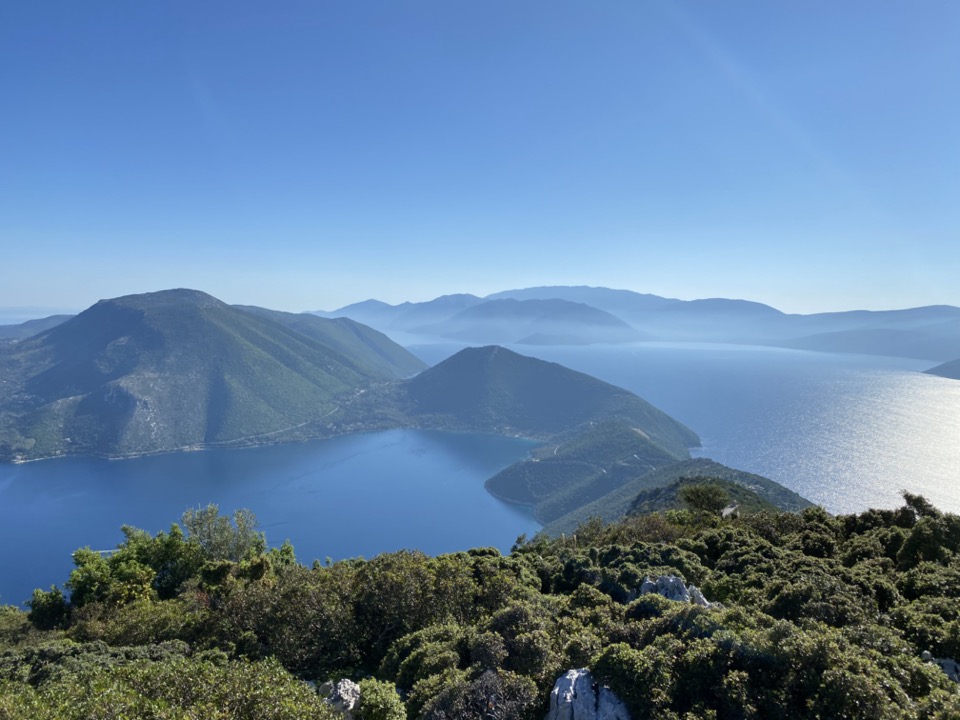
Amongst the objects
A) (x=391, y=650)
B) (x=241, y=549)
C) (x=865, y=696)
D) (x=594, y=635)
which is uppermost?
(x=865, y=696)

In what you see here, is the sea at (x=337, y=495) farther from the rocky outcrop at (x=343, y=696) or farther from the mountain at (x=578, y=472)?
the rocky outcrop at (x=343, y=696)

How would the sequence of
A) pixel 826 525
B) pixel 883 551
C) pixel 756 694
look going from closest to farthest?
1. pixel 756 694
2. pixel 883 551
3. pixel 826 525

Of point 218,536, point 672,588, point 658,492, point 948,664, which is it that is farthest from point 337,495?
point 948,664

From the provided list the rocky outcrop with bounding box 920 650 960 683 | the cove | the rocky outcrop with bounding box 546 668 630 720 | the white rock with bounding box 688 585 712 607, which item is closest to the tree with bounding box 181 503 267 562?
the white rock with bounding box 688 585 712 607

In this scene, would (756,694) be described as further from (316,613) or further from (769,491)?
(769,491)

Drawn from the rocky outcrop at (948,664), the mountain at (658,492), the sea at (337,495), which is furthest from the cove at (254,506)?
the rocky outcrop at (948,664)

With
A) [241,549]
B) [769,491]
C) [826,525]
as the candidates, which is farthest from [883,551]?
[769,491]

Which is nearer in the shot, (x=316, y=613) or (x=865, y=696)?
(x=865, y=696)

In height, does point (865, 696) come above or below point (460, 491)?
above
